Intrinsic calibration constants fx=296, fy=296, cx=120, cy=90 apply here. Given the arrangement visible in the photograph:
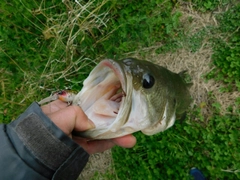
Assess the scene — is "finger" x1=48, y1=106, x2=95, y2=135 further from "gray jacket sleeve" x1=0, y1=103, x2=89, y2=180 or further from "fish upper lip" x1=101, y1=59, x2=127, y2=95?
"fish upper lip" x1=101, y1=59, x2=127, y2=95

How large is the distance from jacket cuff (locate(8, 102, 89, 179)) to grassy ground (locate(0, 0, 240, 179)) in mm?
1822

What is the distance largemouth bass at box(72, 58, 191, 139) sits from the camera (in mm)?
1876

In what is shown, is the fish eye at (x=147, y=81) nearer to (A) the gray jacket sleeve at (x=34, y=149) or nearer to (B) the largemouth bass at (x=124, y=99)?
(B) the largemouth bass at (x=124, y=99)

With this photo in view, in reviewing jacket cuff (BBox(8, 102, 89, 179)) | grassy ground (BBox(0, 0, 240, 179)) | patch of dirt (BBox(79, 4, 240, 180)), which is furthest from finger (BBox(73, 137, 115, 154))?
patch of dirt (BBox(79, 4, 240, 180))

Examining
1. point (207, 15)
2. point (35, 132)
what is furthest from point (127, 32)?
point (35, 132)

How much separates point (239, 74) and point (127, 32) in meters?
1.45

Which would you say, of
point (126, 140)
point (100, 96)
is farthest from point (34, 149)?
point (126, 140)

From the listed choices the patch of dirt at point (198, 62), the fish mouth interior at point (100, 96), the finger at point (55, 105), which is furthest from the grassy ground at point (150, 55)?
the fish mouth interior at point (100, 96)

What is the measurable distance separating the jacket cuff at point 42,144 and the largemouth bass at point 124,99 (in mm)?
222

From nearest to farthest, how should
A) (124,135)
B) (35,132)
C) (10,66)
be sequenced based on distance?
(35,132), (124,135), (10,66)

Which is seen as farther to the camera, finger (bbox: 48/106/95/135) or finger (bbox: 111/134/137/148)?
finger (bbox: 111/134/137/148)

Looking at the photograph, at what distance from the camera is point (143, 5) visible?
3.79m

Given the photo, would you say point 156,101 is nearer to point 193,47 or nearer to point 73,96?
point 73,96

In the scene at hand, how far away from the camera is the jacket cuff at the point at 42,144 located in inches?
66.6
